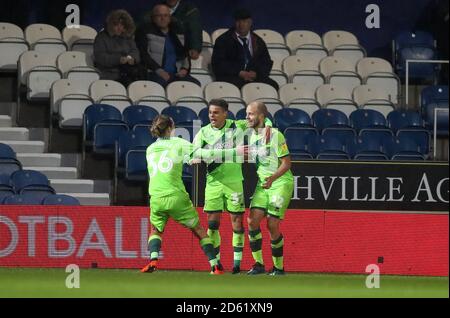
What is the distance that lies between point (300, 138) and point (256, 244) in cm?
394

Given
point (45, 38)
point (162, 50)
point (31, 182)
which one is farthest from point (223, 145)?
point (45, 38)

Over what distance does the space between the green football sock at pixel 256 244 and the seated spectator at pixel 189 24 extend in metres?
5.62

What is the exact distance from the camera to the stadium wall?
15180 millimetres

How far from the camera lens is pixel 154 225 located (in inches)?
552

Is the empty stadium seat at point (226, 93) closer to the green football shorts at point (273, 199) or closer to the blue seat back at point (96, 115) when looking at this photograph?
the blue seat back at point (96, 115)

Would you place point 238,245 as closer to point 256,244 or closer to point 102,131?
point 256,244

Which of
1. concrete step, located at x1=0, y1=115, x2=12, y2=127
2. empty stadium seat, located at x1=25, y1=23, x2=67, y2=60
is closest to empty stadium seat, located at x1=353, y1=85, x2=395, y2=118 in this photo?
empty stadium seat, located at x1=25, y1=23, x2=67, y2=60

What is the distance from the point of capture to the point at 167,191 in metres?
13.9

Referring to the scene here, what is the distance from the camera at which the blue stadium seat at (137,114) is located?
1825 cm

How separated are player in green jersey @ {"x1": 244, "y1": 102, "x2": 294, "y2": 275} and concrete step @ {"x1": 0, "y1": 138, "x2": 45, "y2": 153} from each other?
474 centimetres

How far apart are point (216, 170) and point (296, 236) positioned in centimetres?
153

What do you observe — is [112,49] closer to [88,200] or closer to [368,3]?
[88,200]

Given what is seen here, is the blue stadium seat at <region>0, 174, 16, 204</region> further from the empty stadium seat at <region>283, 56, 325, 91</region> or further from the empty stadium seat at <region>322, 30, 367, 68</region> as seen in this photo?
the empty stadium seat at <region>322, 30, 367, 68</region>

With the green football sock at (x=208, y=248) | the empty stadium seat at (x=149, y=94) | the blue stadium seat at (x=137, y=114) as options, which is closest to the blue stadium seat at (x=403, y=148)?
the empty stadium seat at (x=149, y=94)
